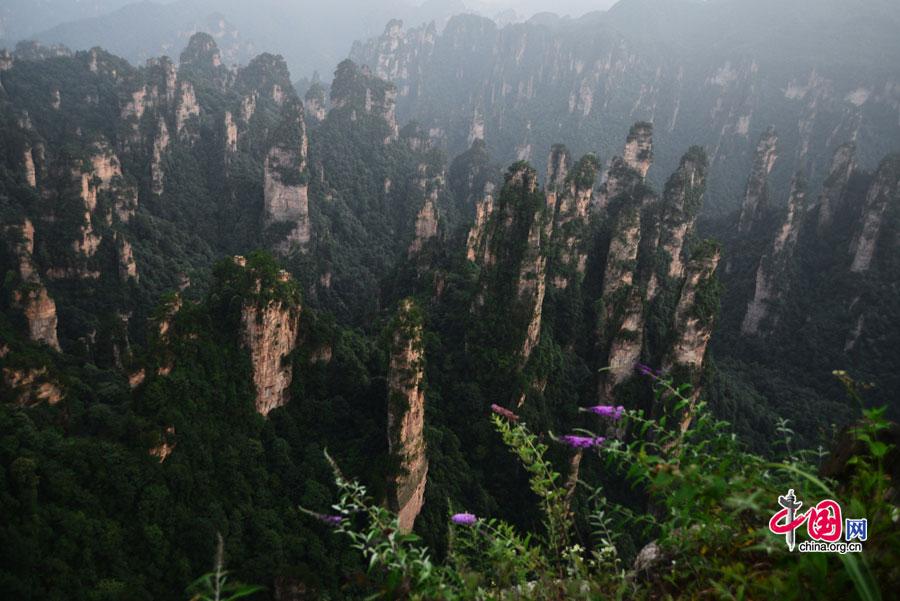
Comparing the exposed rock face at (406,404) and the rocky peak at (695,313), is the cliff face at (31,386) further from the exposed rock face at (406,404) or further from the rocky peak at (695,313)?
the rocky peak at (695,313)

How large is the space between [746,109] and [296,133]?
374 feet

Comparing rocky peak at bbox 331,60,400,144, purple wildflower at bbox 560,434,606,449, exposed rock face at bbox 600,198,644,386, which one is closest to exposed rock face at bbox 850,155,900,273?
exposed rock face at bbox 600,198,644,386

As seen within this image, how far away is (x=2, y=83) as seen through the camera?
77.8 metres

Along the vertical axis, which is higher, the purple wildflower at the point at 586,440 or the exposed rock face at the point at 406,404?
the purple wildflower at the point at 586,440

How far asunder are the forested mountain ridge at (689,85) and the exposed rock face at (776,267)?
43.1 m

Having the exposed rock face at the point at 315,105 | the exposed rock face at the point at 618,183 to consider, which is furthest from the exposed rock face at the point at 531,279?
the exposed rock face at the point at 315,105

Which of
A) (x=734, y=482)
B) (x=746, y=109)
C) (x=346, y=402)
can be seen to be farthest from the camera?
(x=746, y=109)

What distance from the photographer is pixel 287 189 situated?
68.2m

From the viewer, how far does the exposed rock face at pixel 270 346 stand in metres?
24.3

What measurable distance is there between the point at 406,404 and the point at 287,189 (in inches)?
2025

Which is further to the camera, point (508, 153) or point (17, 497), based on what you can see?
point (508, 153)

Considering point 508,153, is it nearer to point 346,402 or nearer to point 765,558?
point 346,402

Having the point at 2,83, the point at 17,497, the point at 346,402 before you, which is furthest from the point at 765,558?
the point at 2,83

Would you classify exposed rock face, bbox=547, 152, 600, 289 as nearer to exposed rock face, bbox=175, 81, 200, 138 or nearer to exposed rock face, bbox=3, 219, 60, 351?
exposed rock face, bbox=3, 219, 60, 351
